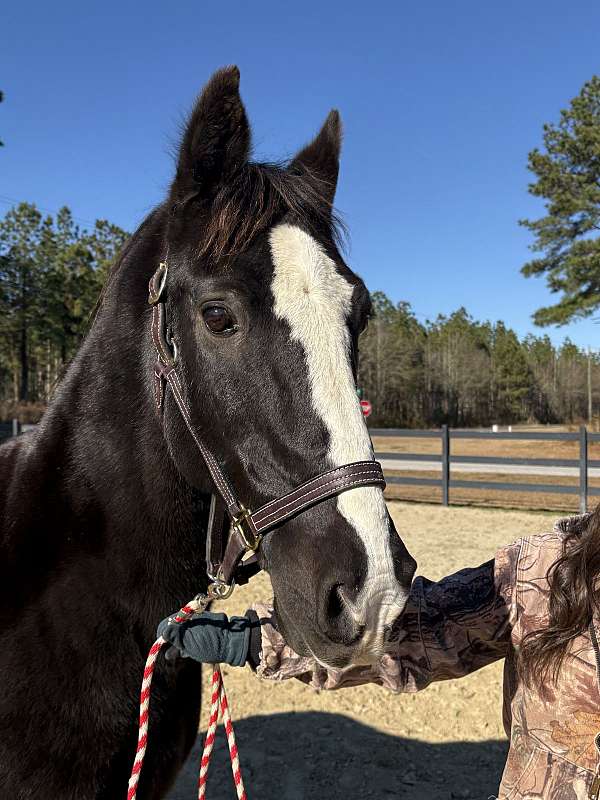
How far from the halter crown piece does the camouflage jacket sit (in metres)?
0.27

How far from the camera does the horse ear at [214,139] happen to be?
1.64 m

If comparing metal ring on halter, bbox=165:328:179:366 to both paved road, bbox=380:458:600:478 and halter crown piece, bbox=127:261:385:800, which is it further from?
paved road, bbox=380:458:600:478

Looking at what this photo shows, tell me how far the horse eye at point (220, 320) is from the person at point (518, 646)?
2.55 ft

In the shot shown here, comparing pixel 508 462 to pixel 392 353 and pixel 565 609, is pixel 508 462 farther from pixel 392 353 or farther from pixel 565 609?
pixel 392 353

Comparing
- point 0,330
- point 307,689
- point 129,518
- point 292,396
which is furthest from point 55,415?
point 0,330

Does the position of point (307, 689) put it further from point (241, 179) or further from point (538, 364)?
point (538, 364)

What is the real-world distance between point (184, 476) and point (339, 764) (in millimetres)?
3049

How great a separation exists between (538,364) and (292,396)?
253 ft

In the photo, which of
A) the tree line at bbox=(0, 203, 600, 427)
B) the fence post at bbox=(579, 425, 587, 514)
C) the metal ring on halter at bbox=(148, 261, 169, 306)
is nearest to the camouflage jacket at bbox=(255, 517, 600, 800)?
the metal ring on halter at bbox=(148, 261, 169, 306)

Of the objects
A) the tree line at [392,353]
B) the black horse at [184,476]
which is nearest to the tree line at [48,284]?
the tree line at [392,353]

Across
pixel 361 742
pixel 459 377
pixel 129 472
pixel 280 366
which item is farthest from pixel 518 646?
pixel 459 377

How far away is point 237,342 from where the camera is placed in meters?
1.53

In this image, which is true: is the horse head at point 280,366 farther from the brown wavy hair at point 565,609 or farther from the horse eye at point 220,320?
the brown wavy hair at point 565,609

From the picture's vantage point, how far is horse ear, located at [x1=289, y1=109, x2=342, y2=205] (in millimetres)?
2090
